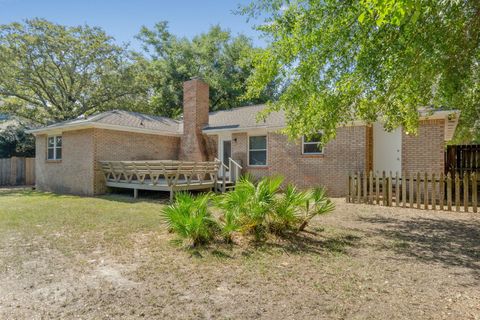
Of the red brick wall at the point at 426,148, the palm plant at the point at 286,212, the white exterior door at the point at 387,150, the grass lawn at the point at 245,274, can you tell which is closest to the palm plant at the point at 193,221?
the grass lawn at the point at 245,274

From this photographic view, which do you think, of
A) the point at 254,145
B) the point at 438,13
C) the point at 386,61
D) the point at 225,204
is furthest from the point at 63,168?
the point at 438,13

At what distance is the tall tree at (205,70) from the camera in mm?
27797

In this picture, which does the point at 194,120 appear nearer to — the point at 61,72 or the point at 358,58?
the point at 358,58

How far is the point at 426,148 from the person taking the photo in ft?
37.1

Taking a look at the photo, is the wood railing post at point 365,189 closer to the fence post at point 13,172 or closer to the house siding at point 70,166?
the house siding at point 70,166

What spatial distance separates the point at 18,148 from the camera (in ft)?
74.0

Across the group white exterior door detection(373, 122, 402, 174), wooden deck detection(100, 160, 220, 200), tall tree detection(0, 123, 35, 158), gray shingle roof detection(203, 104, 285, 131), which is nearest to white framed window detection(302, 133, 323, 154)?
gray shingle roof detection(203, 104, 285, 131)

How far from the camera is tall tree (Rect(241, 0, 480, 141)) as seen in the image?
6000 millimetres

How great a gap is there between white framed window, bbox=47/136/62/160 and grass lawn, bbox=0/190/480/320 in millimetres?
9493

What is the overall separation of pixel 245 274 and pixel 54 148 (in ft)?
50.7

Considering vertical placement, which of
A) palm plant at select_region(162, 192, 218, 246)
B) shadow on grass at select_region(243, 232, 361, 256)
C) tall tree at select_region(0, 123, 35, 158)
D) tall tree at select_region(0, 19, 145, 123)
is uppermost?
tall tree at select_region(0, 19, 145, 123)

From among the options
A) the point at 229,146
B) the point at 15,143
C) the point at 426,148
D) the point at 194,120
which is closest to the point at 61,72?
the point at 15,143

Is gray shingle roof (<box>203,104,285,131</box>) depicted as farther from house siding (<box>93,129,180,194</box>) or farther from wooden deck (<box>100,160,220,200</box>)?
wooden deck (<box>100,160,220,200</box>)

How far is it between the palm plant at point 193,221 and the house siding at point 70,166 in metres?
9.84
